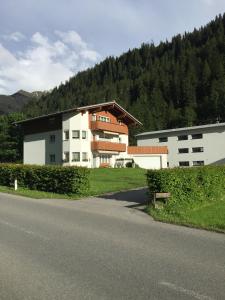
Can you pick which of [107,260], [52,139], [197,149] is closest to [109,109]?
[52,139]

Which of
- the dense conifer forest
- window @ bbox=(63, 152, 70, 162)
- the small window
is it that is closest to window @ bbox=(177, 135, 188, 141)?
window @ bbox=(63, 152, 70, 162)

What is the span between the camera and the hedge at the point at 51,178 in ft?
74.9

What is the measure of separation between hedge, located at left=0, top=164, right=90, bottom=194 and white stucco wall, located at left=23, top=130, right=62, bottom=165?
2595cm

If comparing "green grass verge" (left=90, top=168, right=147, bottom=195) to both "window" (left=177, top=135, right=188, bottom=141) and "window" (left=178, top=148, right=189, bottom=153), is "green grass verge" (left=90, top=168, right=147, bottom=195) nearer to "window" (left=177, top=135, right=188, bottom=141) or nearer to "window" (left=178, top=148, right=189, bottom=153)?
"window" (left=178, top=148, right=189, bottom=153)

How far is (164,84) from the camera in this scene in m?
134

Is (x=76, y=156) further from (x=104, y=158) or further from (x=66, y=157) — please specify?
(x=104, y=158)

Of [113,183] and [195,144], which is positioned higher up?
[195,144]

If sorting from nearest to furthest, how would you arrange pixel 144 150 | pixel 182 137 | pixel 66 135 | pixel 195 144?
pixel 66 135, pixel 144 150, pixel 195 144, pixel 182 137

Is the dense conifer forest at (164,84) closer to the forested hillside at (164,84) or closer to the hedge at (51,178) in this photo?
the forested hillside at (164,84)

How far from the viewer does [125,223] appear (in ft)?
42.0

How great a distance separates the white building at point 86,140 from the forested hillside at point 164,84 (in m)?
38.9

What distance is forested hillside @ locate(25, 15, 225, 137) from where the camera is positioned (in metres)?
112

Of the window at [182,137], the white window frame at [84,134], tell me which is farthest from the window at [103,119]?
the window at [182,137]

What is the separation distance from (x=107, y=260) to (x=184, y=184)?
9.28 metres
